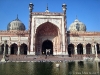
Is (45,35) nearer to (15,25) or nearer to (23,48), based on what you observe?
(23,48)

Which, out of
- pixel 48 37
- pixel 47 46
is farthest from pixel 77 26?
pixel 48 37

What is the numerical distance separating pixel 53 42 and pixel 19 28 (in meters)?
10.9

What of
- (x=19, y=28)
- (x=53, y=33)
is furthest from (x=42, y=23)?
(x=19, y=28)

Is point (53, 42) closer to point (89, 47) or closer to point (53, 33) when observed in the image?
point (53, 33)

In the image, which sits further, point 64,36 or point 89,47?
point 89,47

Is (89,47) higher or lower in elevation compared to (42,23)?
lower

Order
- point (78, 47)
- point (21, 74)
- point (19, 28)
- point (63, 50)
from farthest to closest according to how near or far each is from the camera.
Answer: point (19, 28)
point (78, 47)
point (63, 50)
point (21, 74)

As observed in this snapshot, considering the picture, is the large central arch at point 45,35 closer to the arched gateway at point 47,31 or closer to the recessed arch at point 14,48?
the arched gateway at point 47,31

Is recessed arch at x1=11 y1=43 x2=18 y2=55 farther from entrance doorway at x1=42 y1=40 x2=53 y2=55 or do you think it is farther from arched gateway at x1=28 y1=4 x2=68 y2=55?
entrance doorway at x1=42 y1=40 x2=53 y2=55

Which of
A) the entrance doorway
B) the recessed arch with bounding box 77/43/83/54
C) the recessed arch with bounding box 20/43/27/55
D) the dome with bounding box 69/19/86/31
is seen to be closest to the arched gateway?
the entrance doorway

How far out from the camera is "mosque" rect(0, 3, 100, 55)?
29.6 m

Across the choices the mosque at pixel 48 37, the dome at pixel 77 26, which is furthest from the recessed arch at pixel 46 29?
the dome at pixel 77 26

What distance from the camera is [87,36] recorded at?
3153 centimetres

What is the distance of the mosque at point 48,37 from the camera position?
2956cm
